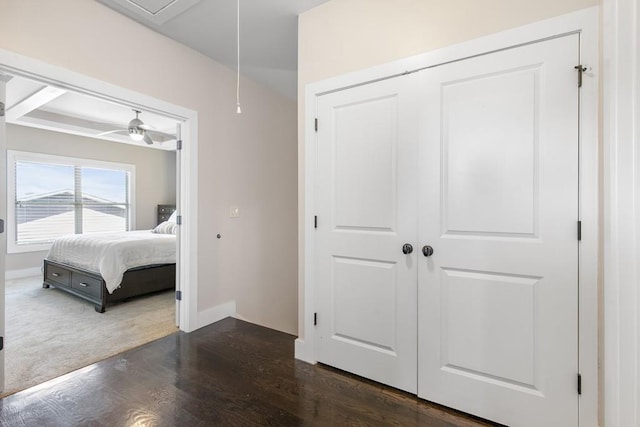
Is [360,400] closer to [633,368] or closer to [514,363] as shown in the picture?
[514,363]

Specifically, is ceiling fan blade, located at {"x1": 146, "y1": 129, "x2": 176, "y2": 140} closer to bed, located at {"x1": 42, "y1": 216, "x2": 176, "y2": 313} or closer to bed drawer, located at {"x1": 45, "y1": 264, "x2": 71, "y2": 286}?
bed, located at {"x1": 42, "y1": 216, "x2": 176, "y2": 313}

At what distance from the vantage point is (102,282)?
3.42 m

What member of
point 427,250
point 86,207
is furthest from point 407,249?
point 86,207

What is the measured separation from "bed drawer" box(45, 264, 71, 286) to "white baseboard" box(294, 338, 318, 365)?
3533mm

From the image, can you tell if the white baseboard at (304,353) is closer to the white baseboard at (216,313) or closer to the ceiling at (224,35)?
the white baseboard at (216,313)

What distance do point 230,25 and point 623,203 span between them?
2665 mm

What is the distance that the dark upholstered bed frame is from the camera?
3477 millimetres

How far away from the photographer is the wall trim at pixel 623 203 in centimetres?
47

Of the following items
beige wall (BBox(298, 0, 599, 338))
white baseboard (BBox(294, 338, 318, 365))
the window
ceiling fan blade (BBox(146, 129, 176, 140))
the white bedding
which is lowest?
white baseboard (BBox(294, 338, 318, 365))

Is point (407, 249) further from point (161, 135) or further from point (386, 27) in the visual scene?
point (161, 135)

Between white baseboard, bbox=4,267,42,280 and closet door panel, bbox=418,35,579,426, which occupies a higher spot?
closet door panel, bbox=418,35,579,426

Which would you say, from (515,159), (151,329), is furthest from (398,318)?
(151,329)

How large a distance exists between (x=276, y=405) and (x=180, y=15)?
9.04 feet

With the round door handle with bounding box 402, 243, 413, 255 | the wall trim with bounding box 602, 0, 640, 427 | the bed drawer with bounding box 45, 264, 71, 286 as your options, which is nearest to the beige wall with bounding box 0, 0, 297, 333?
the round door handle with bounding box 402, 243, 413, 255
